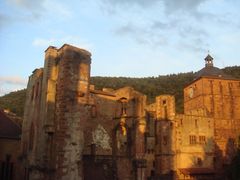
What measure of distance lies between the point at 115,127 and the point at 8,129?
407 inches

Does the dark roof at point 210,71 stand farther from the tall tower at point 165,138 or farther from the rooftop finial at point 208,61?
the tall tower at point 165,138

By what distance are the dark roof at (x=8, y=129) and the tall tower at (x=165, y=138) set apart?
1675cm

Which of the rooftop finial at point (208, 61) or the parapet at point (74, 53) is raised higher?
the rooftop finial at point (208, 61)

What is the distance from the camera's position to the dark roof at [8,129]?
29.1 metres

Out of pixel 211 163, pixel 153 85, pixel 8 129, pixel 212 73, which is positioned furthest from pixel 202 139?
pixel 153 85

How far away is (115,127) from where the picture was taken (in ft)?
93.1

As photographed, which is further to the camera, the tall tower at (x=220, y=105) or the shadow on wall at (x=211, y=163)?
the tall tower at (x=220, y=105)

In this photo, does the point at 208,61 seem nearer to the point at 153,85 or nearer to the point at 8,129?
the point at 8,129

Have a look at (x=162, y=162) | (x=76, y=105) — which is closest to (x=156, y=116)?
(x=162, y=162)

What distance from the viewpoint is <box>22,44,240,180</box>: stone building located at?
1750 cm

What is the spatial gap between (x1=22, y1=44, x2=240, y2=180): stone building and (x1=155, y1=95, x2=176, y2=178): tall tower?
4.5 inches

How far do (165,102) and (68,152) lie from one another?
2406 cm

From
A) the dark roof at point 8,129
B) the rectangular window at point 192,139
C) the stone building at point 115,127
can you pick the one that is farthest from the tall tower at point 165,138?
the dark roof at point 8,129

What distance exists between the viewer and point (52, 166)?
55.8ft
